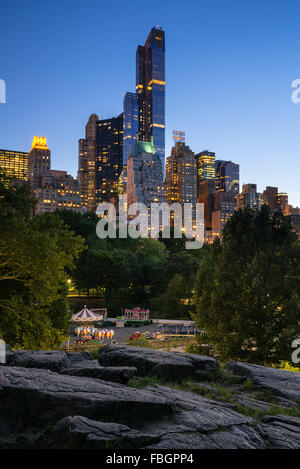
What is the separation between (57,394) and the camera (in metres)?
6.93

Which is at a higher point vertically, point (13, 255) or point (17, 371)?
point (13, 255)

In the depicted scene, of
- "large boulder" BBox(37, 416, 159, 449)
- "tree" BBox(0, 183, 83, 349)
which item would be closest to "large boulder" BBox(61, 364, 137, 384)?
"large boulder" BBox(37, 416, 159, 449)

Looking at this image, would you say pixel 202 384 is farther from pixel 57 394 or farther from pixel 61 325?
pixel 61 325

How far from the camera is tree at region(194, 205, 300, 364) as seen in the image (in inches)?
699

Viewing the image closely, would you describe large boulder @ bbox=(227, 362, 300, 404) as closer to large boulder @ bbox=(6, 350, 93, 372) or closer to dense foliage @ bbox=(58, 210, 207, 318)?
large boulder @ bbox=(6, 350, 93, 372)

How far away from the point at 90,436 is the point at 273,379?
21.7 ft

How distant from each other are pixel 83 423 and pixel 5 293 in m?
10.8

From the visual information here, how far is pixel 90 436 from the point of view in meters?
5.75

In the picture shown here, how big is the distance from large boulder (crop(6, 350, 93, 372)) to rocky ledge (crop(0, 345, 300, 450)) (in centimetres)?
3

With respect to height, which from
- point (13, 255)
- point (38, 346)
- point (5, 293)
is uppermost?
point (13, 255)

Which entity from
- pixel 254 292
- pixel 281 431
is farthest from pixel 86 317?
pixel 281 431

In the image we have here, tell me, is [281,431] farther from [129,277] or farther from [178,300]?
[129,277]

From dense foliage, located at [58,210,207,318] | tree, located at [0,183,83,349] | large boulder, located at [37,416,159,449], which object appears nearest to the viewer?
large boulder, located at [37,416,159,449]
